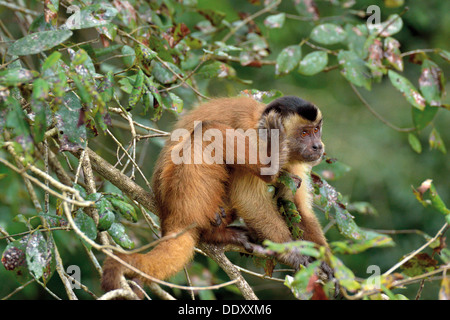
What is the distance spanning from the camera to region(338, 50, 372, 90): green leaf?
4504 mm

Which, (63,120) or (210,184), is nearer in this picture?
(63,120)

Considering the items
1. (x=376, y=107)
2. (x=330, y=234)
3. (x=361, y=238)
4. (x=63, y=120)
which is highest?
(x=63, y=120)

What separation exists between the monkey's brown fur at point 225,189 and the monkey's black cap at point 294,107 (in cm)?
3

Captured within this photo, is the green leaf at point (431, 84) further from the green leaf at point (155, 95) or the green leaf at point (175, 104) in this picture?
the green leaf at point (155, 95)

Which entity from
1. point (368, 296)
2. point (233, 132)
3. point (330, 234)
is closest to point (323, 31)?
point (233, 132)

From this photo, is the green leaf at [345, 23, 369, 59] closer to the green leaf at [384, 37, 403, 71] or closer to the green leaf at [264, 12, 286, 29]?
the green leaf at [384, 37, 403, 71]

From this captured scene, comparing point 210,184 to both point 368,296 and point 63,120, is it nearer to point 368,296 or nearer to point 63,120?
point 63,120

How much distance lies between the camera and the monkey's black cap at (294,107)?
412 centimetres

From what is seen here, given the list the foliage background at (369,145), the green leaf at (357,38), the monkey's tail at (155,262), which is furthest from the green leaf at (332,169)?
the foliage background at (369,145)

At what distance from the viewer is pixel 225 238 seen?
4043 mm

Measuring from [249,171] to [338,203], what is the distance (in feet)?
2.54

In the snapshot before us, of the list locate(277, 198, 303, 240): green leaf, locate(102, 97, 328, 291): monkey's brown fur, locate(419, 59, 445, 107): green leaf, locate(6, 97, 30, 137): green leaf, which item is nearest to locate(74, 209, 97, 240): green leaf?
locate(102, 97, 328, 291): monkey's brown fur
